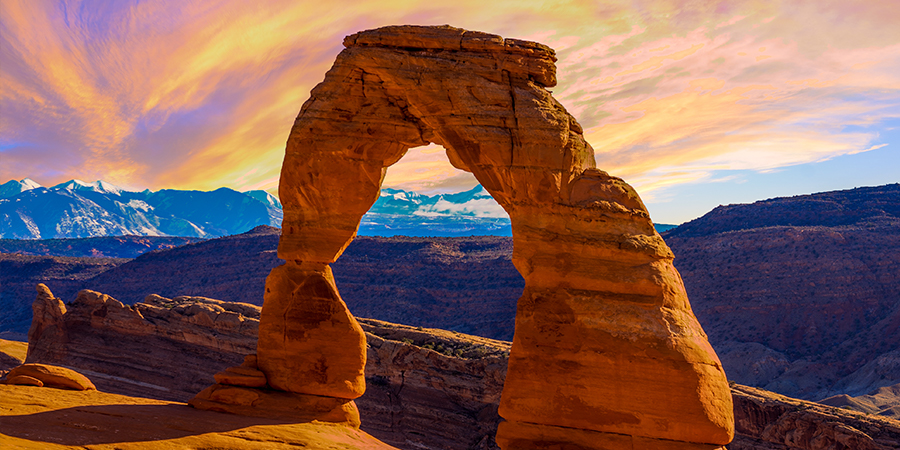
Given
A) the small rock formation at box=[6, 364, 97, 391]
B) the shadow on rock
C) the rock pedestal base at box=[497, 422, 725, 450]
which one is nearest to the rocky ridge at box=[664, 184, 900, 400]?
the rock pedestal base at box=[497, 422, 725, 450]

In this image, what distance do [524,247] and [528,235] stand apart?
0.83ft

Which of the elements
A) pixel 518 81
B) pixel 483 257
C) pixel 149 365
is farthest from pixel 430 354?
pixel 483 257

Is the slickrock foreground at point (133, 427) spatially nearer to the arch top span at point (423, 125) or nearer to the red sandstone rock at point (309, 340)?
the red sandstone rock at point (309, 340)

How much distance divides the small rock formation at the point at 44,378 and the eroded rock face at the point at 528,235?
4628 millimetres

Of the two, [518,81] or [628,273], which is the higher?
[518,81]

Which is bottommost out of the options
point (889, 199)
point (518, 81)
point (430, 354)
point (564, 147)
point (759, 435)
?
point (759, 435)

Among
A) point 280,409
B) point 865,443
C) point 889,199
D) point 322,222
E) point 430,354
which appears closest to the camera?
point 280,409

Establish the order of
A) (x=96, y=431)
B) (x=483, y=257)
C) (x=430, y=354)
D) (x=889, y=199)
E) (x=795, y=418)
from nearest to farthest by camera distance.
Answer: (x=96, y=431)
(x=795, y=418)
(x=430, y=354)
(x=889, y=199)
(x=483, y=257)

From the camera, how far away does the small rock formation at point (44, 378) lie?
15047mm

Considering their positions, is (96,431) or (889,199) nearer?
(96,431)

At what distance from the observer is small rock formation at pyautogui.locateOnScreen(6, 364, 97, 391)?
15.0m

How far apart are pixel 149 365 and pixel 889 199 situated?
2771 inches

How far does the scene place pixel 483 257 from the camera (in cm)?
7150

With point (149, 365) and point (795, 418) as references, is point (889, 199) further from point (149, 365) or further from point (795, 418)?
point (149, 365)
